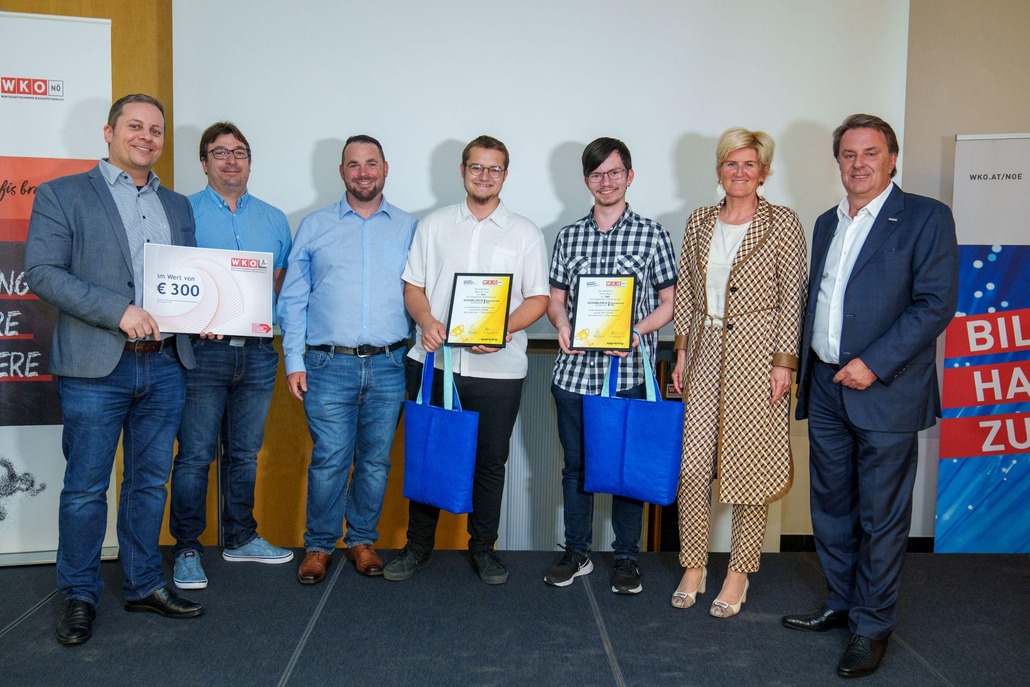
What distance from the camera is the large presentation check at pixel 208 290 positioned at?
8.33ft

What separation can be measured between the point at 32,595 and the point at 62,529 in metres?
0.53

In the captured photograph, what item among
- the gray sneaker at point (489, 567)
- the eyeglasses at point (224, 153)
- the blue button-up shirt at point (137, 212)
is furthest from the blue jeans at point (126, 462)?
the gray sneaker at point (489, 567)

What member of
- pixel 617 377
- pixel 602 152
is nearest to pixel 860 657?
pixel 617 377

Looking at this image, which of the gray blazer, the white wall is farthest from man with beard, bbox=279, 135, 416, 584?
the white wall

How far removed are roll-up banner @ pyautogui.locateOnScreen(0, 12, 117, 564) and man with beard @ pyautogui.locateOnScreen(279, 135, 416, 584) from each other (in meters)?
1.04

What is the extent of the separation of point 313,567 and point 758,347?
186cm

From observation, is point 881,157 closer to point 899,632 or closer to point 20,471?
point 899,632

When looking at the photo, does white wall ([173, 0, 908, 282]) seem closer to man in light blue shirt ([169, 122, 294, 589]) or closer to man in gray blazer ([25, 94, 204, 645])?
man in light blue shirt ([169, 122, 294, 589])

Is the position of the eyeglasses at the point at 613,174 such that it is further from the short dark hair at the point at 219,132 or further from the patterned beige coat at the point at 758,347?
the short dark hair at the point at 219,132

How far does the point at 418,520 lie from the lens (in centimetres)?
304

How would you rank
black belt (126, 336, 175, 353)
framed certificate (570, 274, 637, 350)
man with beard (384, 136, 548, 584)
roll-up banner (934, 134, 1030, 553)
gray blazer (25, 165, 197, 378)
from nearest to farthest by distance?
gray blazer (25, 165, 197, 378), black belt (126, 336, 175, 353), framed certificate (570, 274, 637, 350), man with beard (384, 136, 548, 584), roll-up banner (934, 134, 1030, 553)

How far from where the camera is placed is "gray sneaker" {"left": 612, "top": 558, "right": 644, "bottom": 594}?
285 centimetres

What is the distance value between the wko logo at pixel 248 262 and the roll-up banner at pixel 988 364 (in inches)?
121

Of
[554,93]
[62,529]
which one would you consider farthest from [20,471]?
[554,93]
